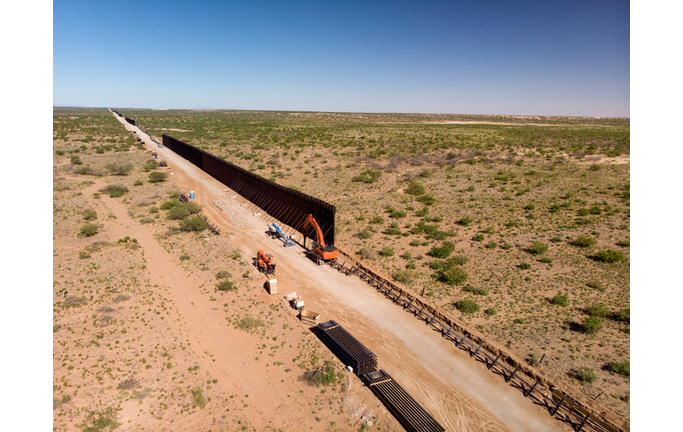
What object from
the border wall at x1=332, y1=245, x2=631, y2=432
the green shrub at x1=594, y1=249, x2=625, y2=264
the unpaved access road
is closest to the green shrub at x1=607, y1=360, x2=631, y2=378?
the border wall at x1=332, y1=245, x2=631, y2=432

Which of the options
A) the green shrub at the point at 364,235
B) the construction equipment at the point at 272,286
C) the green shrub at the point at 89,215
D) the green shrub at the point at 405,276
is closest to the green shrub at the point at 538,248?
the green shrub at the point at 405,276

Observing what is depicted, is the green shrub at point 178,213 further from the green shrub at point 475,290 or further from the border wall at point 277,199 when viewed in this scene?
the green shrub at point 475,290

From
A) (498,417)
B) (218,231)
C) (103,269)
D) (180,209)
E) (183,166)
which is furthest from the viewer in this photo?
(183,166)

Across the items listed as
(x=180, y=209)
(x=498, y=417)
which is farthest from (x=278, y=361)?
(x=180, y=209)

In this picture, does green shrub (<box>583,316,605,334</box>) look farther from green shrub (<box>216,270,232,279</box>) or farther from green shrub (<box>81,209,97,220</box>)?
green shrub (<box>81,209,97,220</box>)

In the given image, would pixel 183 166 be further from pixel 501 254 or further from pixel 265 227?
pixel 501 254

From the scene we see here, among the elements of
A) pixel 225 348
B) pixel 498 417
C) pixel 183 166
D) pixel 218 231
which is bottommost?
pixel 498 417
